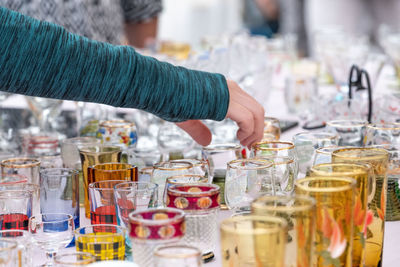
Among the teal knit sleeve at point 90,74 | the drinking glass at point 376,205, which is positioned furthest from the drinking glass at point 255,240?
the teal knit sleeve at point 90,74

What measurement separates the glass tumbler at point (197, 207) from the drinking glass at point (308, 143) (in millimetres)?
461

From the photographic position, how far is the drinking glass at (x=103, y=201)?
993 mm

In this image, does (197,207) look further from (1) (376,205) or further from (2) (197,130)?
(2) (197,130)

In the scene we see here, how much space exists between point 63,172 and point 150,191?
0.18 metres

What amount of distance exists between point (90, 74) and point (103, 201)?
0.19 metres

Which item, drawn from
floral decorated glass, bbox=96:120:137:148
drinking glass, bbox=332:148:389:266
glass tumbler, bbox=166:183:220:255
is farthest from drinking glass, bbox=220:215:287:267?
floral decorated glass, bbox=96:120:137:148

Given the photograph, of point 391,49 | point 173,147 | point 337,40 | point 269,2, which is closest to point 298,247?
point 173,147

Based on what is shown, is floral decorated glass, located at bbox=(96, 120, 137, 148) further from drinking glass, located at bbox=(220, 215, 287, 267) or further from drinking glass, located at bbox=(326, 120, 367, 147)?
drinking glass, located at bbox=(220, 215, 287, 267)

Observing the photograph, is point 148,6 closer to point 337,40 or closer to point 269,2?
point 337,40

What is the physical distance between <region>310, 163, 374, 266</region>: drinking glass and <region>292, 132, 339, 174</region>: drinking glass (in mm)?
444

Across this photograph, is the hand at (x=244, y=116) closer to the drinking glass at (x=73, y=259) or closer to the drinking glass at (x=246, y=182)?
the drinking glass at (x=246, y=182)

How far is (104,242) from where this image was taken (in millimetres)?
834

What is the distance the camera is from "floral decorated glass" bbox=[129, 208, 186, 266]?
2.46 ft

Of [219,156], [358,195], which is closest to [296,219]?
[358,195]
